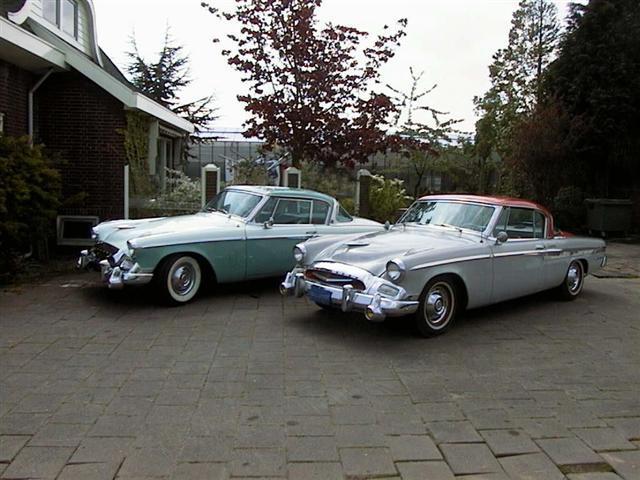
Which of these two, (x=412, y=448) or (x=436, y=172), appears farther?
(x=436, y=172)

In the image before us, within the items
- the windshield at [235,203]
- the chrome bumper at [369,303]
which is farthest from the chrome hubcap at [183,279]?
the chrome bumper at [369,303]

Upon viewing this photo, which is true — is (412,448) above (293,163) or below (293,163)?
below

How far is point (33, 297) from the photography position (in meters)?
7.01

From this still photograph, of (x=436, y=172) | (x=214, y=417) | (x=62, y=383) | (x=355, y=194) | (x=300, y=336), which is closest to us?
(x=214, y=417)

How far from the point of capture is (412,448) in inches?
131

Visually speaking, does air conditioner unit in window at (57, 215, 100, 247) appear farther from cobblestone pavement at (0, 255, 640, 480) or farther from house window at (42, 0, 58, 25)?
house window at (42, 0, 58, 25)

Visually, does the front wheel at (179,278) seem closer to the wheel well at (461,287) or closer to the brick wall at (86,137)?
the wheel well at (461,287)

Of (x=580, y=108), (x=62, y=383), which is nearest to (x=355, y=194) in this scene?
(x=580, y=108)

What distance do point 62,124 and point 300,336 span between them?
747 cm

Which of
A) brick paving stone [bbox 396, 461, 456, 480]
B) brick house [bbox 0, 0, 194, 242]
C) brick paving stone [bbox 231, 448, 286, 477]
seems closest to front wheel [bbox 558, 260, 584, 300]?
brick paving stone [bbox 396, 461, 456, 480]

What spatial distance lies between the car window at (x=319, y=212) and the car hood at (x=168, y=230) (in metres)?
1.23

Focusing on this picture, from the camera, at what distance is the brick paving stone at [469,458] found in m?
3.10

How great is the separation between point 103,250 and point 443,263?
411 cm

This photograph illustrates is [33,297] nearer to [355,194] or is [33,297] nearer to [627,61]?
[355,194]
